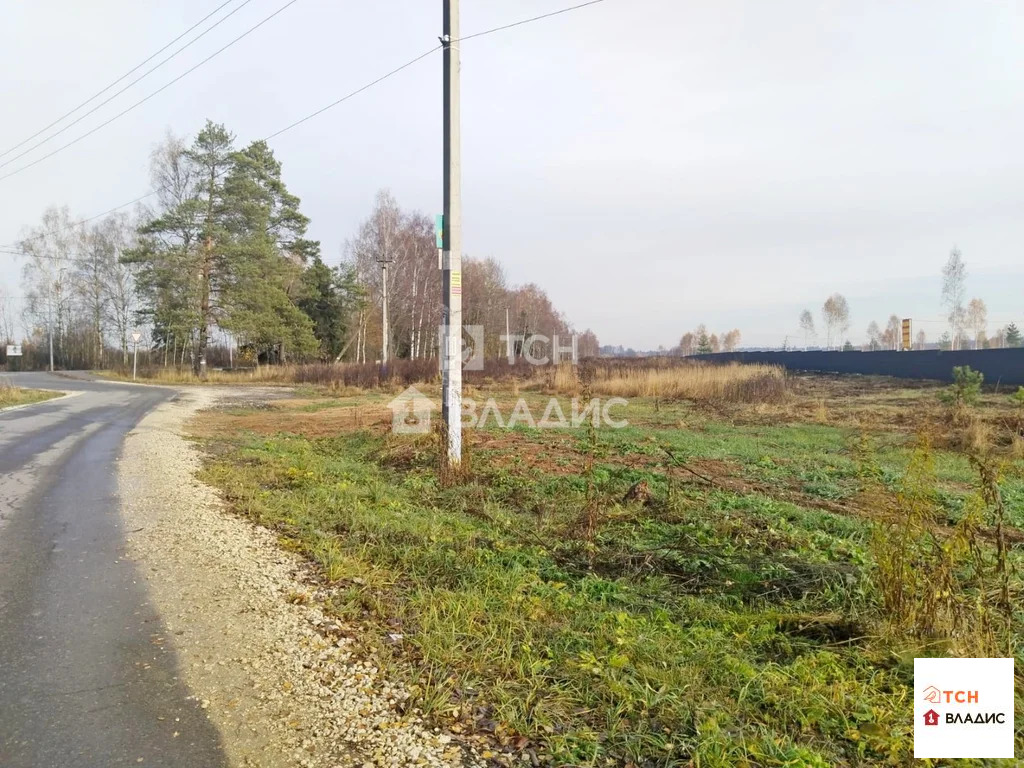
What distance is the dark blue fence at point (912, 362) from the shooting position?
24.8m

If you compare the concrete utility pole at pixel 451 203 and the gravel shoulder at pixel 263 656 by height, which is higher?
the concrete utility pole at pixel 451 203

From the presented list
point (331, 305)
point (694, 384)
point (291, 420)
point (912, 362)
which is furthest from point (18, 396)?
point (912, 362)

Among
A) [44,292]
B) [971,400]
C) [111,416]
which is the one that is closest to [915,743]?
[971,400]

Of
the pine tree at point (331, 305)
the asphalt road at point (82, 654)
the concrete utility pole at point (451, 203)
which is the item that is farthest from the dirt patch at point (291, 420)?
the pine tree at point (331, 305)

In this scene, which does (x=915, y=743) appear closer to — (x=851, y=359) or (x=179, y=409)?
(x=179, y=409)

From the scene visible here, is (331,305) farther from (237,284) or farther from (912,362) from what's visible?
(912,362)

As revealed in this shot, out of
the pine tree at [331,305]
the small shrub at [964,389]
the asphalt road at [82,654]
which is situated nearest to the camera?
the asphalt road at [82,654]

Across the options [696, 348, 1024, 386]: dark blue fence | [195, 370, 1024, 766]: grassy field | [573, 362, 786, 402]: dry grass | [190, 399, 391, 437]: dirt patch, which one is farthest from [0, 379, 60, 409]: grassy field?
[696, 348, 1024, 386]: dark blue fence

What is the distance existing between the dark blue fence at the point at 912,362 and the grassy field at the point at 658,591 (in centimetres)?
2155

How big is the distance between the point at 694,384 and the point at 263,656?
70.8 feet

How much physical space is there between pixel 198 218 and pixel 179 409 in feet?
69.1

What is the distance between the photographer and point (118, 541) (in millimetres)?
5043

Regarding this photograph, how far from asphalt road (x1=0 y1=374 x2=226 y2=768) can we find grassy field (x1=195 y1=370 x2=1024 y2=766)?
40.6 inches

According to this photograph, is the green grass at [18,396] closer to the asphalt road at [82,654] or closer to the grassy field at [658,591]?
the grassy field at [658,591]
